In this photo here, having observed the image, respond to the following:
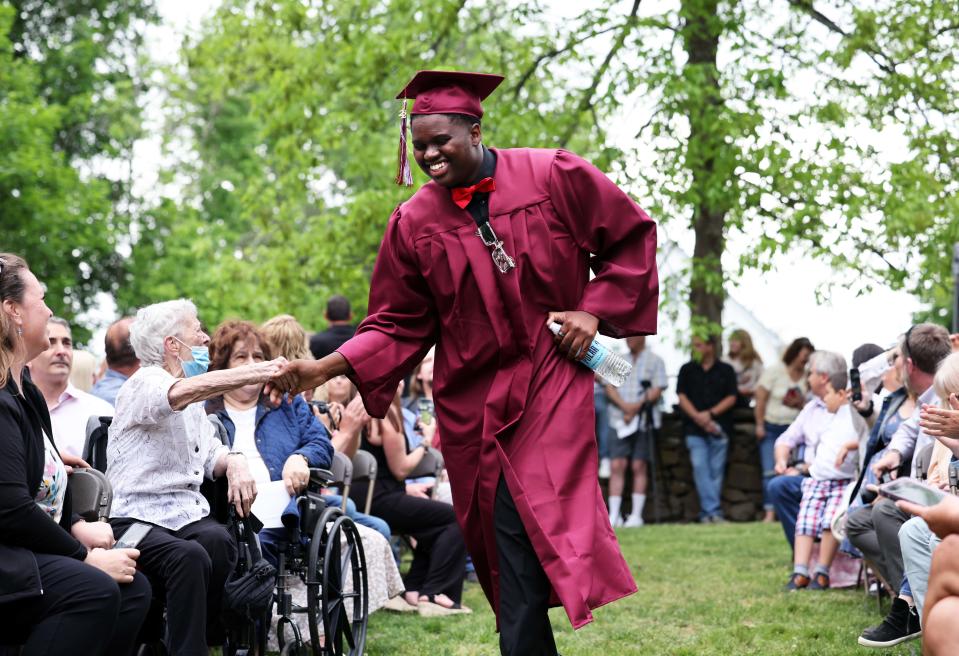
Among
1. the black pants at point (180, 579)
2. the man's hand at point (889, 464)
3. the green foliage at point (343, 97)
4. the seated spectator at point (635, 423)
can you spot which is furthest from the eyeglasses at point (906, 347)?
the seated spectator at point (635, 423)

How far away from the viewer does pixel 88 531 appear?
4.94 meters

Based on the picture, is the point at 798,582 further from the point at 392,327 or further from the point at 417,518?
the point at 392,327

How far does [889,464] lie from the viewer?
7.27 m

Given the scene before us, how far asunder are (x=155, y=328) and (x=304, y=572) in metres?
1.51

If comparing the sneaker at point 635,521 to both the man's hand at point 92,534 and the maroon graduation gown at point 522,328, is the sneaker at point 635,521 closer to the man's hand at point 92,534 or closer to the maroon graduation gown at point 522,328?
the maroon graduation gown at point 522,328

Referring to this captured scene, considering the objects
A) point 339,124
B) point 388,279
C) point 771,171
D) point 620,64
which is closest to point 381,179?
point 339,124

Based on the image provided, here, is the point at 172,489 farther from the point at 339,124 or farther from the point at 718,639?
the point at 339,124

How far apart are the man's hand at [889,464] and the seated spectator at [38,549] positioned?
158 inches

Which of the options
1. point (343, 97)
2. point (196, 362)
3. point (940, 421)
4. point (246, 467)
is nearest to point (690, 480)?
A: point (343, 97)

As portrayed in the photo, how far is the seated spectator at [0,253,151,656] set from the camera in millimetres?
4375

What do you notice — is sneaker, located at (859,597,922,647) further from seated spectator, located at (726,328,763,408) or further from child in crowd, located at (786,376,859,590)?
seated spectator, located at (726,328,763,408)

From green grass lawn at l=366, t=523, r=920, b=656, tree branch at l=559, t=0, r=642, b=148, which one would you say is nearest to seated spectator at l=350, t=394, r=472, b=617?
green grass lawn at l=366, t=523, r=920, b=656

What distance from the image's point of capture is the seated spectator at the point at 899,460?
7.02 meters

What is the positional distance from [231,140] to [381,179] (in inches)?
654
